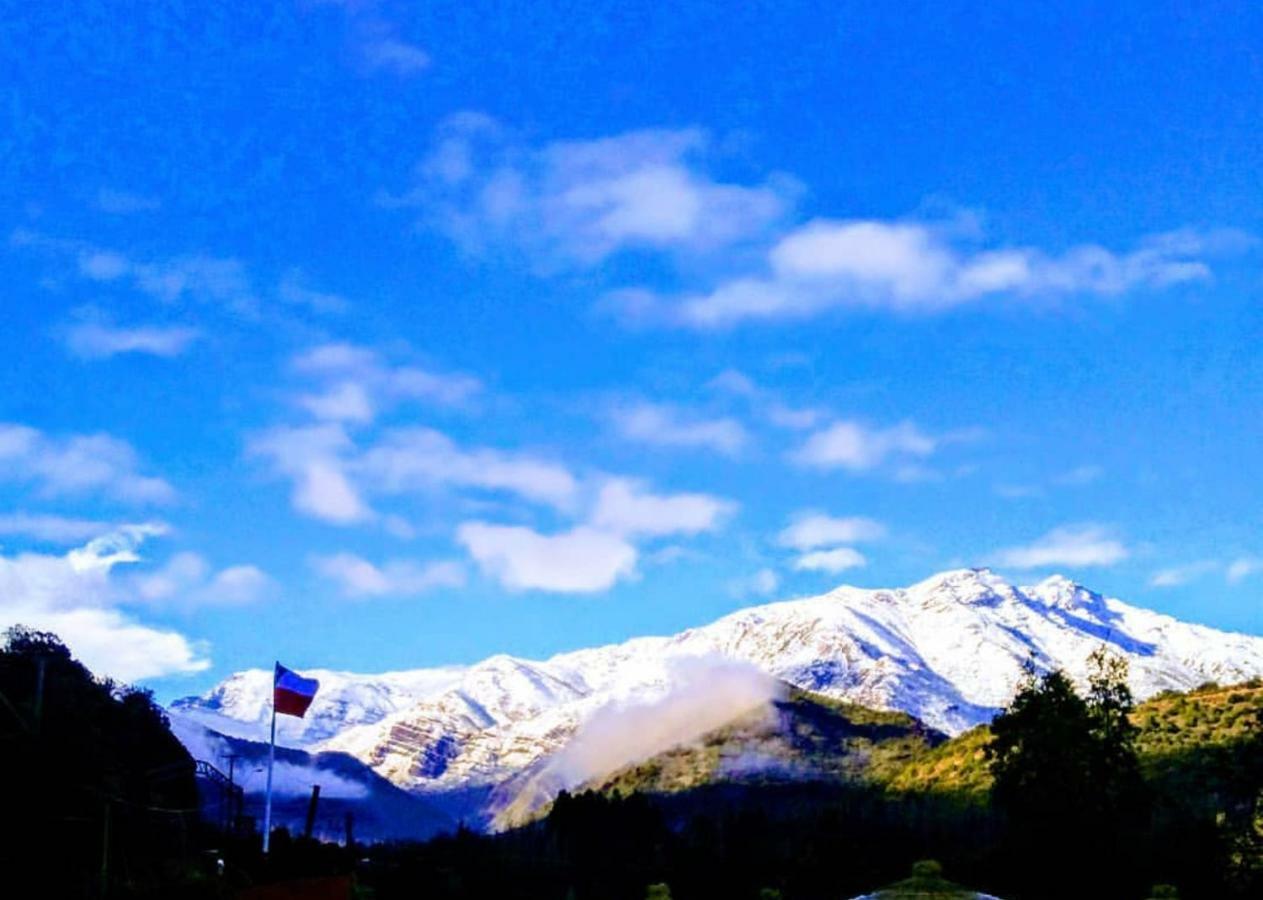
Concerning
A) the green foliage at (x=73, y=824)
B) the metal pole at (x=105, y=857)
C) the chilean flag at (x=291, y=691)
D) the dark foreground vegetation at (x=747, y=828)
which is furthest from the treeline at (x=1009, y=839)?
the metal pole at (x=105, y=857)

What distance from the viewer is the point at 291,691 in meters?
49.7

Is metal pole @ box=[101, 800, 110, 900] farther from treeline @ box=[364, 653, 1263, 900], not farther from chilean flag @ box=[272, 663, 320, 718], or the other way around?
Result: treeline @ box=[364, 653, 1263, 900]

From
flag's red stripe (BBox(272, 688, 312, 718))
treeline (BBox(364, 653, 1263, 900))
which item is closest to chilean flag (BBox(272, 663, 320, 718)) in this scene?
flag's red stripe (BBox(272, 688, 312, 718))

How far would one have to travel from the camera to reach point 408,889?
242 ft

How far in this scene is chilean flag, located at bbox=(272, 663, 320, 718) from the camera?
1925 inches

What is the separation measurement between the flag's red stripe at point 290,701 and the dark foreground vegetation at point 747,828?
412 cm

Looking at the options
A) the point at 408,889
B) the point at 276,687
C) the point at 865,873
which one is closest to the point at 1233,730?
the point at 865,873

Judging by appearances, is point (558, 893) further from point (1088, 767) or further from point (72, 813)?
point (72, 813)

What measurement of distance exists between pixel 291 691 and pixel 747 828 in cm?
8534

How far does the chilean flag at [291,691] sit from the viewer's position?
160 ft

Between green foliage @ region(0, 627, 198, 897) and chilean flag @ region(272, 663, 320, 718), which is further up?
chilean flag @ region(272, 663, 320, 718)

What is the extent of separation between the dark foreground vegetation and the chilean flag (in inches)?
167

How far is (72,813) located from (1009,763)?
4108 cm

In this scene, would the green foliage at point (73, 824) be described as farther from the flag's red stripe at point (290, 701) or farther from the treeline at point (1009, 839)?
the treeline at point (1009, 839)
